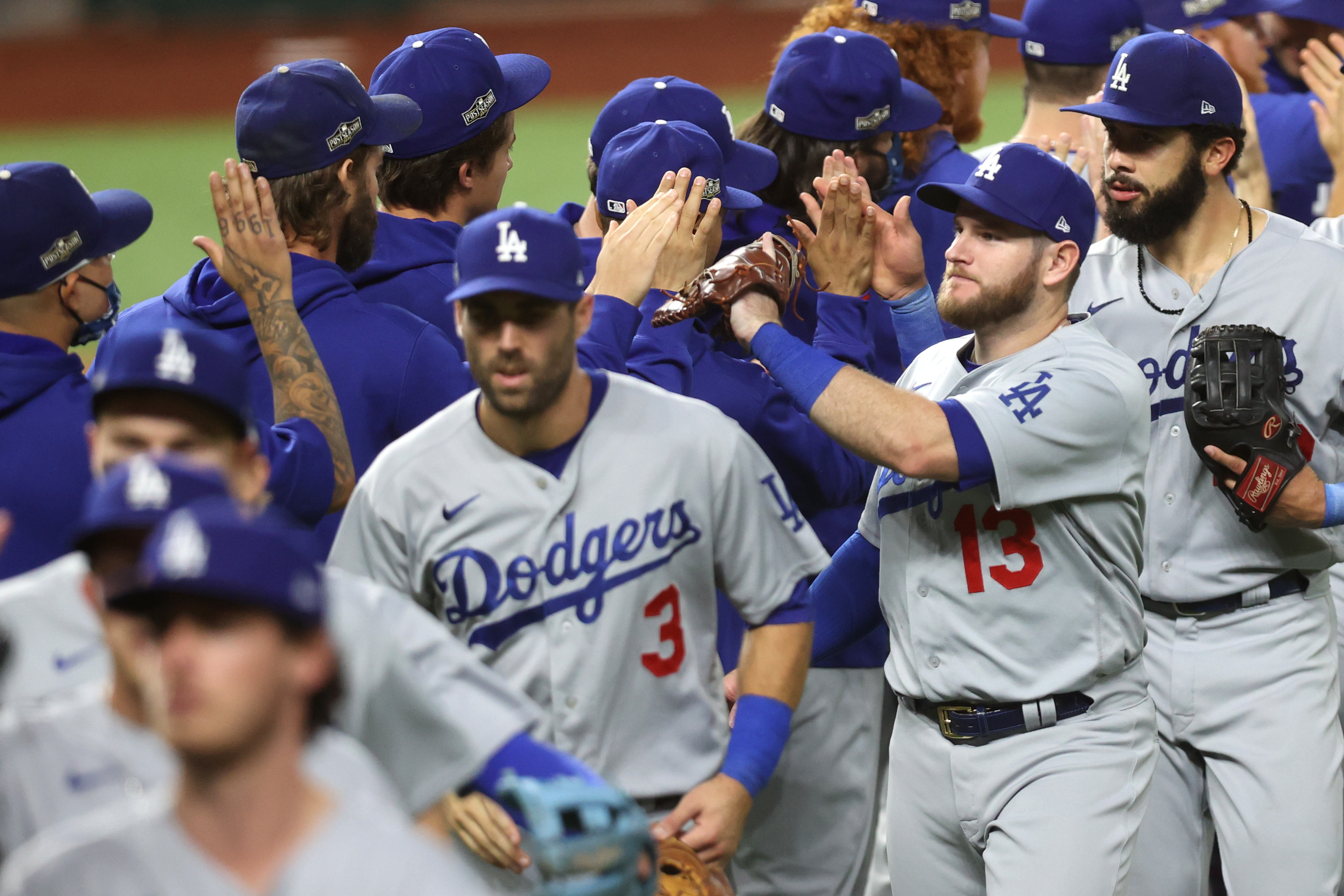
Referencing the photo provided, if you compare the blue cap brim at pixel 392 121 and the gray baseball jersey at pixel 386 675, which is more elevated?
the blue cap brim at pixel 392 121

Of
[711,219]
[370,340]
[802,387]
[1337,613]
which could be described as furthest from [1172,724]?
[370,340]

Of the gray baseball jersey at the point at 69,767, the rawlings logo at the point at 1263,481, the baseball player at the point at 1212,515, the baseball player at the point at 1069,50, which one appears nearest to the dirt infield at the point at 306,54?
the baseball player at the point at 1069,50

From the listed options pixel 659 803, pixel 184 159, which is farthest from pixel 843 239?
pixel 184 159

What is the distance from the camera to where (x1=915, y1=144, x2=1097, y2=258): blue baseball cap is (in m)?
3.43

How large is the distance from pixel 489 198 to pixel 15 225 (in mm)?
1631

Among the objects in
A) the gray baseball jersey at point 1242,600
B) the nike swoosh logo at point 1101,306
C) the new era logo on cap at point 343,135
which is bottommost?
the gray baseball jersey at point 1242,600

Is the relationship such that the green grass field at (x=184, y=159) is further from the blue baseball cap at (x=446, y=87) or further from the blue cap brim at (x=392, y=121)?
the blue cap brim at (x=392, y=121)

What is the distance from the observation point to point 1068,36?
5.64 metres

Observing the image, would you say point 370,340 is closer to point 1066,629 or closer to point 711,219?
point 711,219

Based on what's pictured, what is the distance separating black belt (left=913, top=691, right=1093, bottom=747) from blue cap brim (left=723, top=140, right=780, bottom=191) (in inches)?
68.3

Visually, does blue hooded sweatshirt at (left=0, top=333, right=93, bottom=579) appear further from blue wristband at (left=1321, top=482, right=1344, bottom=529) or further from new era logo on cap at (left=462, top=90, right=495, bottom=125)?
blue wristband at (left=1321, top=482, right=1344, bottom=529)

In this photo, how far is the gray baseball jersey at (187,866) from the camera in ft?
5.68

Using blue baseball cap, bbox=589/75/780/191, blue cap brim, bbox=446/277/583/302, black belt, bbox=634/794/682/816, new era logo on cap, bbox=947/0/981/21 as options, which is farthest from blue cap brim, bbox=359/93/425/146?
new era logo on cap, bbox=947/0/981/21

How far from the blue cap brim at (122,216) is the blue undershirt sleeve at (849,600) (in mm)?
1882
